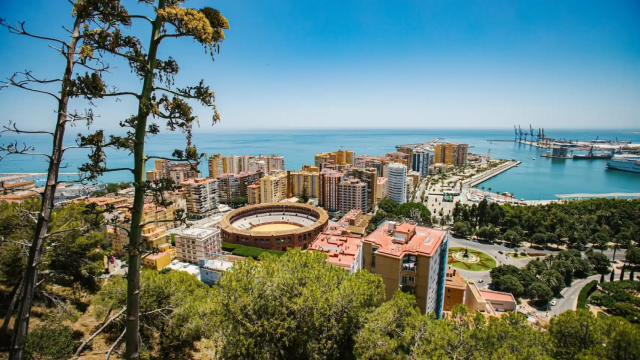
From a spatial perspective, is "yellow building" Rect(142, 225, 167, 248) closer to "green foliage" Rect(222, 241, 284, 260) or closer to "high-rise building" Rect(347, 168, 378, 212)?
"green foliage" Rect(222, 241, 284, 260)

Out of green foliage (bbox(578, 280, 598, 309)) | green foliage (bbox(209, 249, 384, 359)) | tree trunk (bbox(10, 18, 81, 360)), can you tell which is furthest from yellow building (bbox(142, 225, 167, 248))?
green foliage (bbox(578, 280, 598, 309))

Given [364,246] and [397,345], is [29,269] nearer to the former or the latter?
[397,345]

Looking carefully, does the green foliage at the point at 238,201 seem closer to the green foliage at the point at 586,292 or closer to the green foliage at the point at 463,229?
the green foliage at the point at 463,229

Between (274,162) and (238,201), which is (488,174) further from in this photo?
(238,201)

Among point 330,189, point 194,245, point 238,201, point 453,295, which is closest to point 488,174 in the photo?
point 330,189

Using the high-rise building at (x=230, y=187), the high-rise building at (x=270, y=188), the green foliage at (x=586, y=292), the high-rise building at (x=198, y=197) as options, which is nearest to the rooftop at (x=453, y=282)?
the green foliage at (x=586, y=292)

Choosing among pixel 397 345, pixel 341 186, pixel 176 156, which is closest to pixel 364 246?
pixel 397 345
